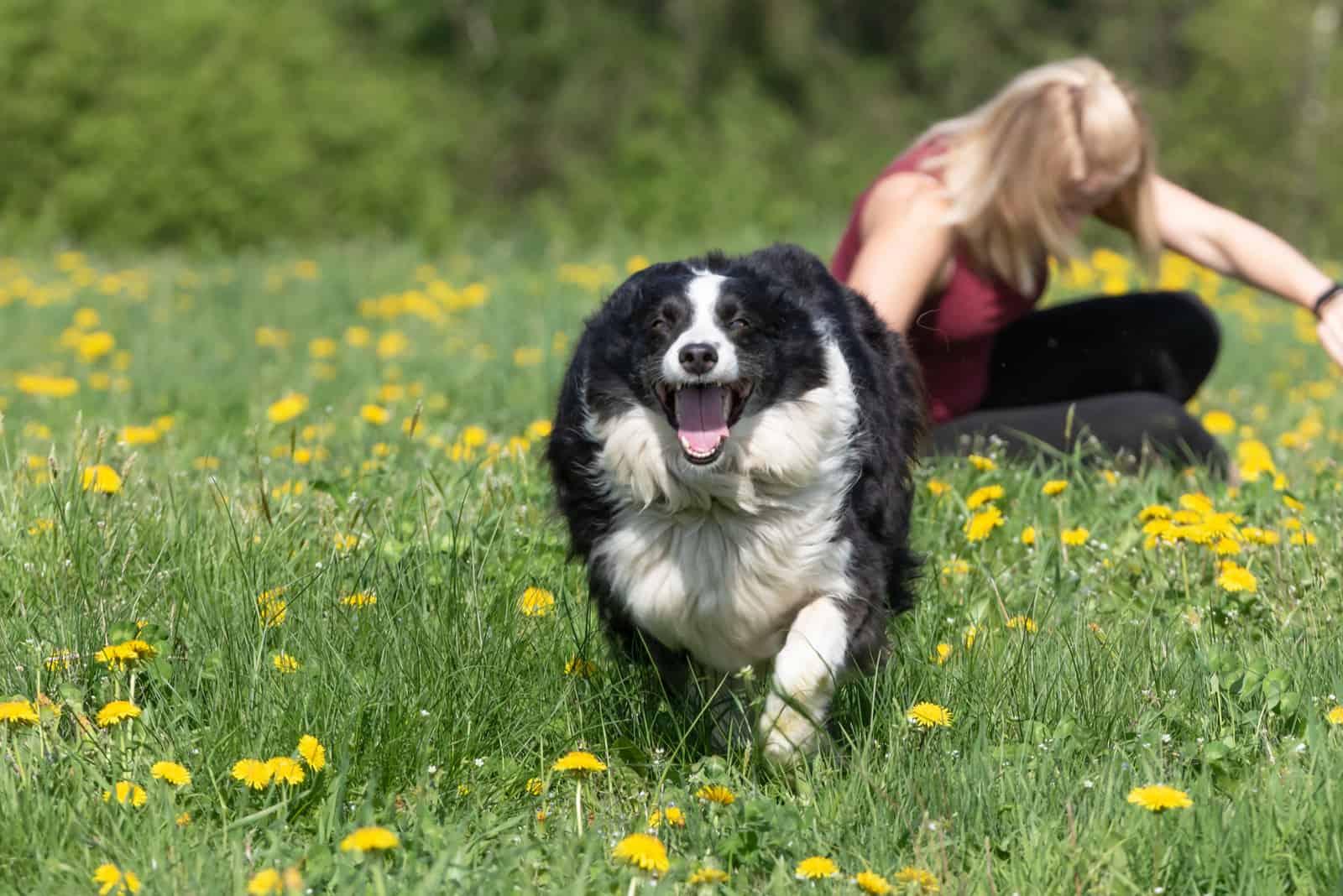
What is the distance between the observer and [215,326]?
303 inches

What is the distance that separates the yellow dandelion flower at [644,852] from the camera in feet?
6.70

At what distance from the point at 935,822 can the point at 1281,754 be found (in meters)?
0.60

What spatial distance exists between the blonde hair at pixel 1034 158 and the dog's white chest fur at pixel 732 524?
63.1 inches

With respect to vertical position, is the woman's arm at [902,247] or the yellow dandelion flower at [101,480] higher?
the woman's arm at [902,247]

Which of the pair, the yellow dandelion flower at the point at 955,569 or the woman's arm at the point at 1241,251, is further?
the woman's arm at the point at 1241,251

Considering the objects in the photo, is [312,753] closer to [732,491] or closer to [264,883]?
[264,883]

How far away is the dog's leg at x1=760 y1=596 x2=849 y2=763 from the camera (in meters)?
2.56

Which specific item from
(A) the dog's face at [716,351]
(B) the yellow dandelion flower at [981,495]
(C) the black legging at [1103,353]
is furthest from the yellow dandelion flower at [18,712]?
(C) the black legging at [1103,353]

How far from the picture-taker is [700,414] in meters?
2.62

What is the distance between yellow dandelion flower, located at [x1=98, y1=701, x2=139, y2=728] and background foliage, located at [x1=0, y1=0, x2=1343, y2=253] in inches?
605

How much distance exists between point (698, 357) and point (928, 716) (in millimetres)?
669

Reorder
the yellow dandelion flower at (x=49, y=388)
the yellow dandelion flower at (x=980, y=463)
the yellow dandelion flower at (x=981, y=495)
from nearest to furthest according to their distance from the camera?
the yellow dandelion flower at (x=981, y=495) < the yellow dandelion flower at (x=980, y=463) < the yellow dandelion flower at (x=49, y=388)

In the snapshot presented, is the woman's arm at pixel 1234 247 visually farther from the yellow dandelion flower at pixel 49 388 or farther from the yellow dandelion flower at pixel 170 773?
the yellow dandelion flower at pixel 49 388

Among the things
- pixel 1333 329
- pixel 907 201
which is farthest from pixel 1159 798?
pixel 907 201
